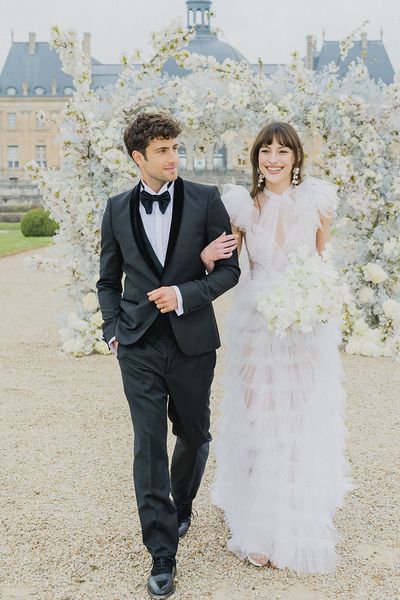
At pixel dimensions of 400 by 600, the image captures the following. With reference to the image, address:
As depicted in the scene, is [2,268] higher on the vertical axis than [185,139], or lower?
lower

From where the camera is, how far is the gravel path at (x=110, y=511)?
2.65m

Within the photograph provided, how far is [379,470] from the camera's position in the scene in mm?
3785

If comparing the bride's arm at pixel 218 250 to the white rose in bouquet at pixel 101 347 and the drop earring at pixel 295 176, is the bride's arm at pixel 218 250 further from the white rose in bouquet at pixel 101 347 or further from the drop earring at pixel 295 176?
the white rose in bouquet at pixel 101 347

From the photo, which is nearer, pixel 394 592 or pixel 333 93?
pixel 394 592

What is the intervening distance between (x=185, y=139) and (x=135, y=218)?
4232mm

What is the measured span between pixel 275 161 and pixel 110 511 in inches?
62.2

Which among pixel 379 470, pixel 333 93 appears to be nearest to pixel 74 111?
pixel 333 93

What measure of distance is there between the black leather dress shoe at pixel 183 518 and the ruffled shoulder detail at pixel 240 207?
3.45 feet

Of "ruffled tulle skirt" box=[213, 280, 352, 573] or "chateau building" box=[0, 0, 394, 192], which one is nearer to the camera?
"ruffled tulle skirt" box=[213, 280, 352, 573]

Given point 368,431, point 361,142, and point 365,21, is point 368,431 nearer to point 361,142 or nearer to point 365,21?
point 361,142

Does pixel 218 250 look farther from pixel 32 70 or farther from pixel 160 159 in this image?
pixel 32 70

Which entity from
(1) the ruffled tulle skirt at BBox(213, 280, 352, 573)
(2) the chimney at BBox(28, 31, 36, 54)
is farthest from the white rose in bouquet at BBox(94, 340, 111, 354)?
(2) the chimney at BBox(28, 31, 36, 54)

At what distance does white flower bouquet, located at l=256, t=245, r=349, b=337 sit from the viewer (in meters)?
2.67

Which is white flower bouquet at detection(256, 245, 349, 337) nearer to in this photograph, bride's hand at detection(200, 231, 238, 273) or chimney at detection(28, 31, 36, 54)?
bride's hand at detection(200, 231, 238, 273)
